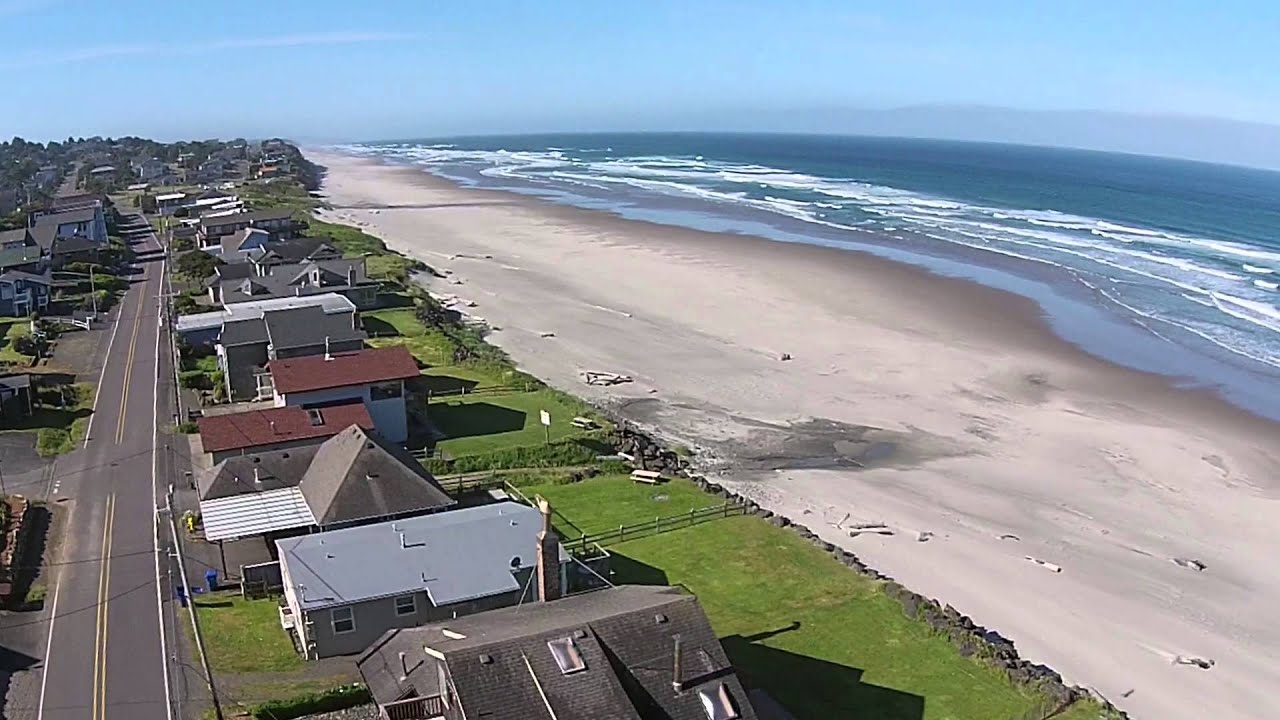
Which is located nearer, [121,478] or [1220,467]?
[121,478]

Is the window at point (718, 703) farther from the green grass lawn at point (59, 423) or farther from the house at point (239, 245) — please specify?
the house at point (239, 245)

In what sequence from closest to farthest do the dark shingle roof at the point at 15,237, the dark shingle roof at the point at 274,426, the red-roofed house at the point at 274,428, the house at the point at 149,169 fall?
1. the red-roofed house at the point at 274,428
2. the dark shingle roof at the point at 274,426
3. the dark shingle roof at the point at 15,237
4. the house at the point at 149,169

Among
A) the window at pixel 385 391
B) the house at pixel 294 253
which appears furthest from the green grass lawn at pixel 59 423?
the house at pixel 294 253

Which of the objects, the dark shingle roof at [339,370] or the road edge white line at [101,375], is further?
the road edge white line at [101,375]

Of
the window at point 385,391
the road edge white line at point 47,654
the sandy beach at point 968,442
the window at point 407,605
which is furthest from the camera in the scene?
the window at point 385,391

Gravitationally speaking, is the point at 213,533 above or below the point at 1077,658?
above

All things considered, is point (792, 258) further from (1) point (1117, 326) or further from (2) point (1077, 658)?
(2) point (1077, 658)

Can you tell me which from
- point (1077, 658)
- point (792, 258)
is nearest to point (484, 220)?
point (792, 258)

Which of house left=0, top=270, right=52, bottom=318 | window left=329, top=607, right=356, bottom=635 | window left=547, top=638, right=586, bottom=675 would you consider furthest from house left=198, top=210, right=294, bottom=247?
window left=547, top=638, right=586, bottom=675
